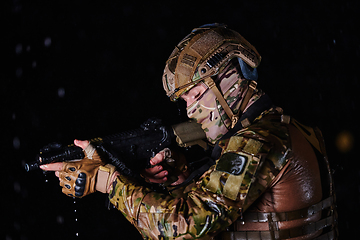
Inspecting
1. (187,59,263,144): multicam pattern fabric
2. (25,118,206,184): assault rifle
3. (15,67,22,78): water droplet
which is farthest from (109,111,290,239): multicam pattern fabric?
(15,67,22,78): water droplet

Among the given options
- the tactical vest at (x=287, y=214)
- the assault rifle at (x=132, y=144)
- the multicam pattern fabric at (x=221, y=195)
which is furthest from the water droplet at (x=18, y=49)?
the tactical vest at (x=287, y=214)

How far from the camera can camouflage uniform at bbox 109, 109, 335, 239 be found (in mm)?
1432

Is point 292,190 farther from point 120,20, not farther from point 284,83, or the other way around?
point 120,20

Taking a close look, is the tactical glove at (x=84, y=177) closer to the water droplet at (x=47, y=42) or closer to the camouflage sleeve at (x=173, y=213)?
the camouflage sleeve at (x=173, y=213)

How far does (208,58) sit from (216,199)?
80 centimetres

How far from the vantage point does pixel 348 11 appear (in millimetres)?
2709

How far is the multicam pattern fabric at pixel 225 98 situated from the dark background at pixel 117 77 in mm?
946

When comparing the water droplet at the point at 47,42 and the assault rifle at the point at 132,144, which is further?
the water droplet at the point at 47,42

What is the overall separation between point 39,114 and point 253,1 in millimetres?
2004

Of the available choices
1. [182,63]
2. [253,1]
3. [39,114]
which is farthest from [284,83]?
[39,114]

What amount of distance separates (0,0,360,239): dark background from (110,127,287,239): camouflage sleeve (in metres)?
1.07

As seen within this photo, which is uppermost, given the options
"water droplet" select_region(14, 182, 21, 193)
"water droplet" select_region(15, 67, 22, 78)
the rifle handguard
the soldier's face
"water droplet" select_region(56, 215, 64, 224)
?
"water droplet" select_region(15, 67, 22, 78)

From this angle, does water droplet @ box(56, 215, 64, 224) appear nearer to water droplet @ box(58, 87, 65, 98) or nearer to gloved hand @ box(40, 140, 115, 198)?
gloved hand @ box(40, 140, 115, 198)

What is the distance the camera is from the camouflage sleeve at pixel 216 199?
1428 mm
